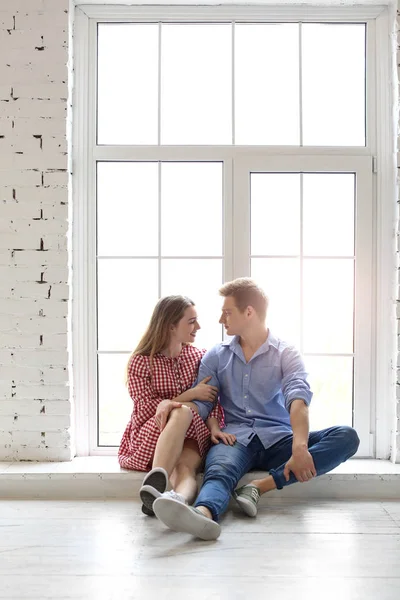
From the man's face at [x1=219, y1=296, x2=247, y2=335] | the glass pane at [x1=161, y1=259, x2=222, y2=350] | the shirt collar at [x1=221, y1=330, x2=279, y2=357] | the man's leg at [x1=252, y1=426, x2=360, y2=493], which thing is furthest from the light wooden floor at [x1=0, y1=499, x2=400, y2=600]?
the glass pane at [x1=161, y1=259, x2=222, y2=350]

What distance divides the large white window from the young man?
35cm

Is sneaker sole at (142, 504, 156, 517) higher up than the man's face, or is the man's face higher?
the man's face

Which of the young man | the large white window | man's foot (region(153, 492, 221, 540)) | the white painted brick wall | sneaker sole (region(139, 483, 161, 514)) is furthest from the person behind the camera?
the large white window

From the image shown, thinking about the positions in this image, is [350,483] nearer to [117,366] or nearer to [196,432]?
[196,432]

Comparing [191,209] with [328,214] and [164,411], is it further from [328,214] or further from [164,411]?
[164,411]

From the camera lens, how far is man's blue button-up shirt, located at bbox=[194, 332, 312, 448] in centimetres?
333

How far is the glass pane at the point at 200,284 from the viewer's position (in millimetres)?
3768

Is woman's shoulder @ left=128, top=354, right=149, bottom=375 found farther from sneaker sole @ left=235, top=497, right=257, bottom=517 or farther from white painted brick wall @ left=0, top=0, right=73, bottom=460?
sneaker sole @ left=235, top=497, right=257, bottom=517

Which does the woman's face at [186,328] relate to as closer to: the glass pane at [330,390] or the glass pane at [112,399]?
the glass pane at [112,399]

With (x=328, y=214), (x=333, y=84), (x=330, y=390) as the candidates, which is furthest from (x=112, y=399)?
(x=333, y=84)

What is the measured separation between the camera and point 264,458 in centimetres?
338

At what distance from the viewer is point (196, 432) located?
10.9ft

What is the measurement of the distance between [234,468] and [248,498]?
0.48 ft

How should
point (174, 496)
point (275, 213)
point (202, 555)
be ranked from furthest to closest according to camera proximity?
1. point (275, 213)
2. point (174, 496)
3. point (202, 555)
